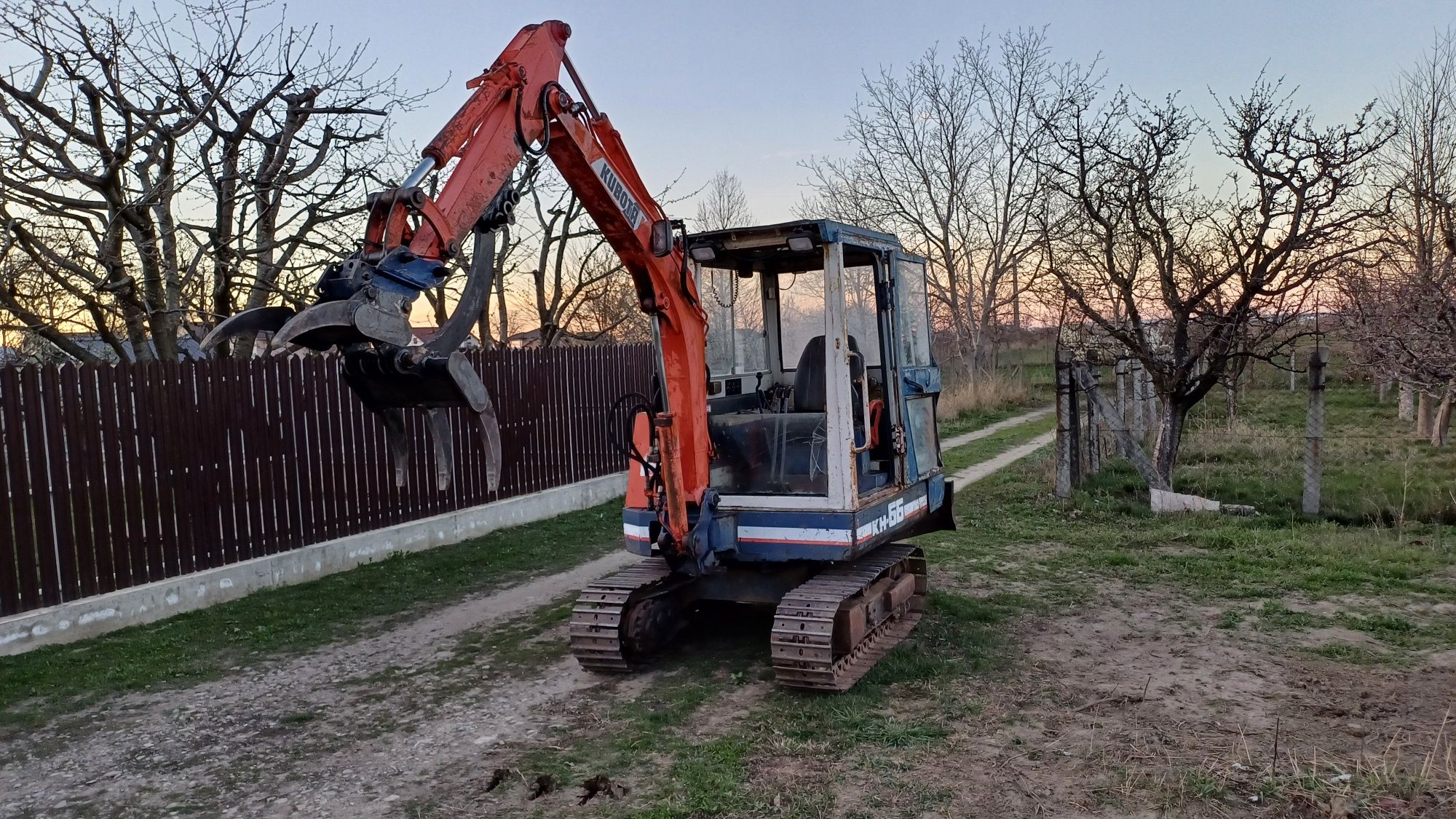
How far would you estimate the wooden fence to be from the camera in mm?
7031

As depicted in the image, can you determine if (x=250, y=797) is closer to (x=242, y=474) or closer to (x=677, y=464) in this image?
(x=677, y=464)

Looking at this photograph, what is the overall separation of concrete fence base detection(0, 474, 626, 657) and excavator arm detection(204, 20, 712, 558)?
394 cm

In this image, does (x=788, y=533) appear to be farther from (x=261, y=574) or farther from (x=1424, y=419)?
(x=1424, y=419)

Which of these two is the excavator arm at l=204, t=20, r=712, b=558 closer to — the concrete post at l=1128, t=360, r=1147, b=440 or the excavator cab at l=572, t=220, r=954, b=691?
the excavator cab at l=572, t=220, r=954, b=691

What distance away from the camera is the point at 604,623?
231 inches

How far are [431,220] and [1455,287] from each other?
8.27m

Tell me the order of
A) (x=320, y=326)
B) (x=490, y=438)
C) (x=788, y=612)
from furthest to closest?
(x=788, y=612)
(x=490, y=438)
(x=320, y=326)

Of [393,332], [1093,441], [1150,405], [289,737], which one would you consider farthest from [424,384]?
[1150,405]

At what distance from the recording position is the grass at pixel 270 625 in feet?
20.1

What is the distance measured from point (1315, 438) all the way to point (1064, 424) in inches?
98.9

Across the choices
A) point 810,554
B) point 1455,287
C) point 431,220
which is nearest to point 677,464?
point 810,554

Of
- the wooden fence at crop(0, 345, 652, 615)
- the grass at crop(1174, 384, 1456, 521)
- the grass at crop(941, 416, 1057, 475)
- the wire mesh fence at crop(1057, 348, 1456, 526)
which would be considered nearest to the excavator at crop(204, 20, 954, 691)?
the wooden fence at crop(0, 345, 652, 615)

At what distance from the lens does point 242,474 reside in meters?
8.52

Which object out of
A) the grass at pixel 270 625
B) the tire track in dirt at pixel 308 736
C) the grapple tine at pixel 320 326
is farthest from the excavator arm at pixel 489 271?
the grass at pixel 270 625
